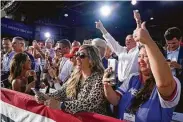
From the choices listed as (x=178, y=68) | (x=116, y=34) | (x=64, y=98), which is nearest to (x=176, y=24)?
(x=116, y=34)

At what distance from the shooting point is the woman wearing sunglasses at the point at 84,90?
2543mm

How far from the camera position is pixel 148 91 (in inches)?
81.9

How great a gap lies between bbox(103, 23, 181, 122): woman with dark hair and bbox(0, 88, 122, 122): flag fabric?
0.25 m

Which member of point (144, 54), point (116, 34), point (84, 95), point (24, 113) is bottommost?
point (24, 113)

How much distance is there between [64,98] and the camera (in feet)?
10.0

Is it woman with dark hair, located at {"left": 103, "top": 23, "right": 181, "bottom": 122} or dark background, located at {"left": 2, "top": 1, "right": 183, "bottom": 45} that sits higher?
dark background, located at {"left": 2, "top": 1, "right": 183, "bottom": 45}

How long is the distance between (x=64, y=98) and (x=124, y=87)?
879 millimetres

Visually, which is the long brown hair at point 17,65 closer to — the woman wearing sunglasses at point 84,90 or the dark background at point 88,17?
the woman wearing sunglasses at point 84,90

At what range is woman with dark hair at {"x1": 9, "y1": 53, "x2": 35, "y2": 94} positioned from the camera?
12.2 feet

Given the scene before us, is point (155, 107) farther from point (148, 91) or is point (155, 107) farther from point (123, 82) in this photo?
point (123, 82)

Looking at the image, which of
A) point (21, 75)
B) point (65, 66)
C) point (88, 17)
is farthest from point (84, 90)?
point (88, 17)

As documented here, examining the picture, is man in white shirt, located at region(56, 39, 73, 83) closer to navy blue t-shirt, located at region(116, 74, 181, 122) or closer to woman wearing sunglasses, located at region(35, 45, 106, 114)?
woman wearing sunglasses, located at region(35, 45, 106, 114)

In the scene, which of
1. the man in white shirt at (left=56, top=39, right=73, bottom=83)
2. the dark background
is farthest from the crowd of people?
the dark background

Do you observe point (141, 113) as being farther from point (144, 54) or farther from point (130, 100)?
point (144, 54)
